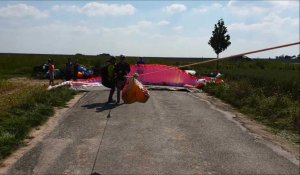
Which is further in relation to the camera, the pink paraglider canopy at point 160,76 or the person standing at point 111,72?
the pink paraglider canopy at point 160,76

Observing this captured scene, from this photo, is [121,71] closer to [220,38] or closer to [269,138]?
[269,138]

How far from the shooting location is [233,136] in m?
11.1

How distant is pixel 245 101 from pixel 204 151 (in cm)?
917

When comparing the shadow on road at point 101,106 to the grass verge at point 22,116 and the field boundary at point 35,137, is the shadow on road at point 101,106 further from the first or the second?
the grass verge at point 22,116

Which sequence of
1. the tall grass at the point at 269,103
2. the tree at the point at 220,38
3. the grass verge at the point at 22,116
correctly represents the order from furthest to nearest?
1. the tree at the point at 220,38
2. the tall grass at the point at 269,103
3. the grass verge at the point at 22,116

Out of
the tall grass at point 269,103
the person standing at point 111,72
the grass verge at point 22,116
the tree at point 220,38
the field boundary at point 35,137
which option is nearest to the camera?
the field boundary at point 35,137

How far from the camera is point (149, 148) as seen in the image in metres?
9.36

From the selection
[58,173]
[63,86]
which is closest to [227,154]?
[58,173]

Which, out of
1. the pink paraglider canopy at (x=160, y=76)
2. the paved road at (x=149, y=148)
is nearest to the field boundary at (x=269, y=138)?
the paved road at (x=149, y=148)

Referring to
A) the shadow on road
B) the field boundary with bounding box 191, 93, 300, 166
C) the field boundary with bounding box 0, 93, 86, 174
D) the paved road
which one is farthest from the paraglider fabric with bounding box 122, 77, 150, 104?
the field boundary with bounding box 191, 93, 300, 166

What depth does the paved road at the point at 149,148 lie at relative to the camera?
7949mm

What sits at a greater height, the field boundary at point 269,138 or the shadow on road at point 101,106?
the shadow on road at point 101,106

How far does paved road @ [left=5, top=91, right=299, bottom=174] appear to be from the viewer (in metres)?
7.95

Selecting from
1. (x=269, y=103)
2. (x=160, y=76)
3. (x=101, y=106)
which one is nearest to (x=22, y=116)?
(x=101, y=106)
